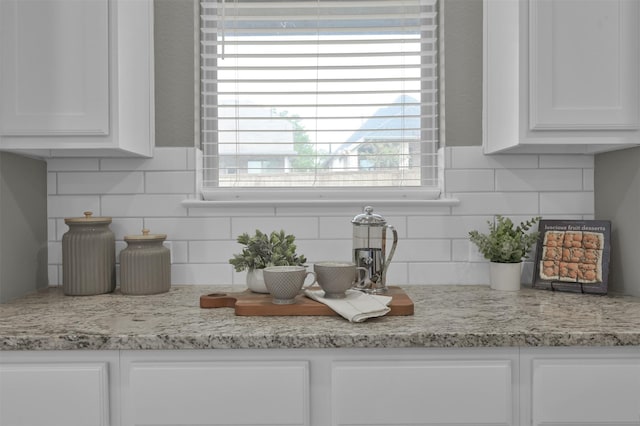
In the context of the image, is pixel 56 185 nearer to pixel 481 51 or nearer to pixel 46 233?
pixel 46 233

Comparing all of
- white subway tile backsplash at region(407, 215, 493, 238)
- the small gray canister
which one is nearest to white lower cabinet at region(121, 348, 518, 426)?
the small gray canister

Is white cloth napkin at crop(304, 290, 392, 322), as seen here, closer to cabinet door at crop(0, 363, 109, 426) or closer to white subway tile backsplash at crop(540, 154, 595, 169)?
cabinet door at crop(0, 363, 109, 426)

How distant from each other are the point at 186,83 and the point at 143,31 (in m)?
0.25

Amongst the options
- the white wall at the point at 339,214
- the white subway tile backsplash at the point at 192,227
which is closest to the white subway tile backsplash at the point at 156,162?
the white wall at the point at 339,214

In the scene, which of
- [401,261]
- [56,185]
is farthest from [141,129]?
[401,261]

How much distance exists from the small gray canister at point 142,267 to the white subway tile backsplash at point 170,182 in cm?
26

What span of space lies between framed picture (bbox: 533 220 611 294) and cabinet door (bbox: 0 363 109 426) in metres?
1.59

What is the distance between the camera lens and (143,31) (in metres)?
1.96

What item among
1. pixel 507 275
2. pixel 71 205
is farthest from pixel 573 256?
pixel 71 205

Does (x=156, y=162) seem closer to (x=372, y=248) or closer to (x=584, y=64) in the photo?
(x=372, y=248)

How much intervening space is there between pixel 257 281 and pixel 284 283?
0.21 metres

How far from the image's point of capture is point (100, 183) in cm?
205

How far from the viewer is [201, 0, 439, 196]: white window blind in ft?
6.97

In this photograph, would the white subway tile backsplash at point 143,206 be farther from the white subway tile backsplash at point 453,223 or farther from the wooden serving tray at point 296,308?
the white subway tile backsplash at point 453,223
